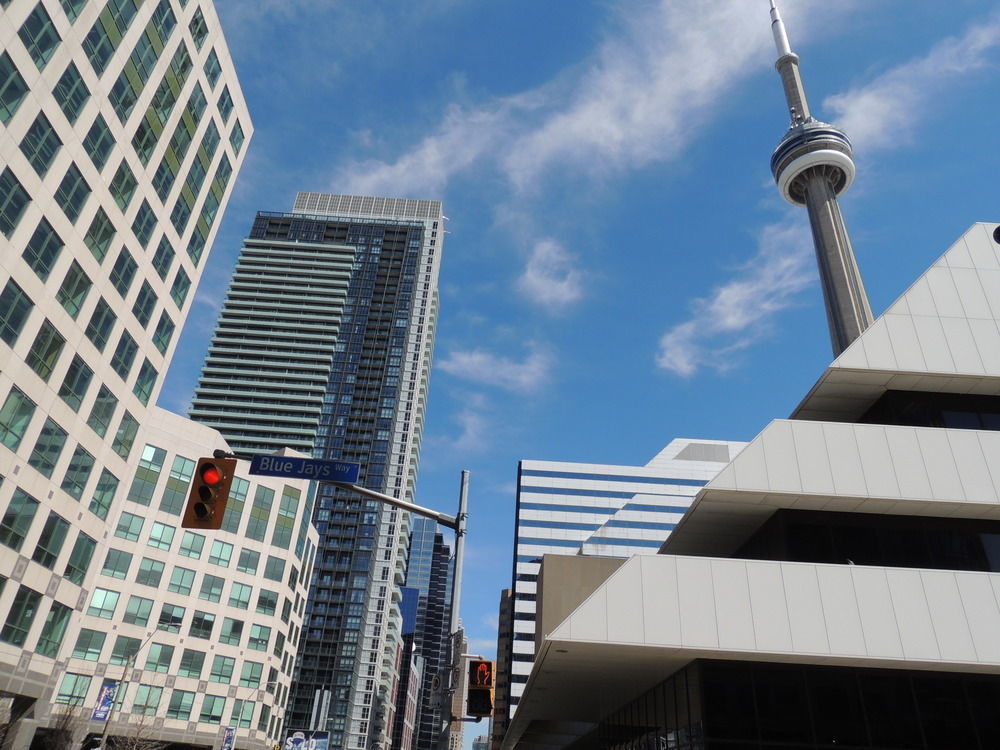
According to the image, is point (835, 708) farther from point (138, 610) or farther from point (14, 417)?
point (138, 610)

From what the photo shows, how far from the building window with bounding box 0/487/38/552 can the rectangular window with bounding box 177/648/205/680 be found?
38.6 metres

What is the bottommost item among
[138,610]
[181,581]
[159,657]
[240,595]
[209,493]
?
[209,493]

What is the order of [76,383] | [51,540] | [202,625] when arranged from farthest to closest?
[202,625] → [76,383] → [51,540]

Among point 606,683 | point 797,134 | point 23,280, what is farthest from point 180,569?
point 797,134

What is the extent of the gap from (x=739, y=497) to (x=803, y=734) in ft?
23.8

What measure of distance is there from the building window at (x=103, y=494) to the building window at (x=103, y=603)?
87.4 ft

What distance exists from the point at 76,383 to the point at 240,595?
42.1 metres

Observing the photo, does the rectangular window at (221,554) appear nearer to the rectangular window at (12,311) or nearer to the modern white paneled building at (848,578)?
the rectangular window at (12,311)

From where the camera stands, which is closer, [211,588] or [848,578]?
[848,578]

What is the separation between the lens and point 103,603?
193 ft

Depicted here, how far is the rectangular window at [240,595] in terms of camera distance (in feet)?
225

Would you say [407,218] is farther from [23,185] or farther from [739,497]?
[739,497]

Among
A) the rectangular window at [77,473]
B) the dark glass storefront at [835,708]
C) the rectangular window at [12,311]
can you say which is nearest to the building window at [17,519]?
the rectangular window at [77,473]

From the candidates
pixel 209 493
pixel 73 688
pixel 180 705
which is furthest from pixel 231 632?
pixel 209 493
